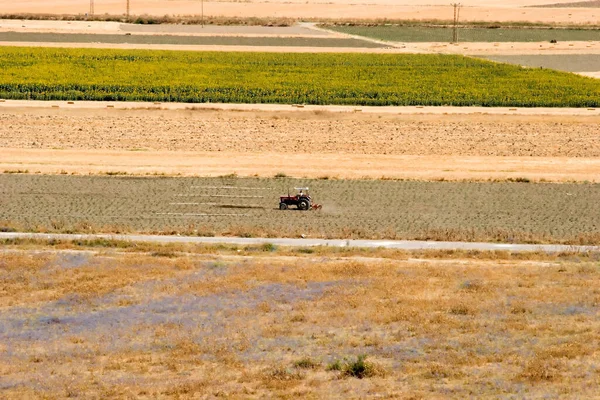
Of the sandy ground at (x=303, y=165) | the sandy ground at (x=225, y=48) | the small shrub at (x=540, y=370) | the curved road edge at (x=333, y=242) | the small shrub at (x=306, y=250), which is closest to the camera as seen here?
the small shrub at (x=540, y=370)

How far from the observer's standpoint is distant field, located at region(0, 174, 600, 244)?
44.6 m

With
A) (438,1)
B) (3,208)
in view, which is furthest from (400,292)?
(438,1)

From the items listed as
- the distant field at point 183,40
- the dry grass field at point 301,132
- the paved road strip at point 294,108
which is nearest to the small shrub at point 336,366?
the dry grass field at point 301,132

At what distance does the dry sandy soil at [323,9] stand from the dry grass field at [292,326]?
124052mm

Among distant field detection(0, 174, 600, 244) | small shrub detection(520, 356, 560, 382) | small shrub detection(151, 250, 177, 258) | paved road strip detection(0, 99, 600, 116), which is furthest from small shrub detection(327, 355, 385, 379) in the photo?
paved road strip detection(0, 99, 600, 116)

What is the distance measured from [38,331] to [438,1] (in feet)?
560

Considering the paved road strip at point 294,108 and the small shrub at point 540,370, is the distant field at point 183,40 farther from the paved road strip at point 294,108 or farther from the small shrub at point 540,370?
the small shrub at point 540,370

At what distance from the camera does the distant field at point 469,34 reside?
13262cm

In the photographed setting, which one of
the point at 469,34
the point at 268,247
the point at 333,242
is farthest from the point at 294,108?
the point at 469,34

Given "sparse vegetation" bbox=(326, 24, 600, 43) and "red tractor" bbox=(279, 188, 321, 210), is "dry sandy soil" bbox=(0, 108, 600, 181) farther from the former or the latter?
"sparse vegetation" bbox=(326, 24, 600, 43)

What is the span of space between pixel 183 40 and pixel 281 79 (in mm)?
35407

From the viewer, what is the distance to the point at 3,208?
4828 centimetres

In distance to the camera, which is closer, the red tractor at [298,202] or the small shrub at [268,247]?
the small shrub at [268,247]

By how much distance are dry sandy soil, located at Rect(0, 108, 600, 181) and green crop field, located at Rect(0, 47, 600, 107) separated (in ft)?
21.1
